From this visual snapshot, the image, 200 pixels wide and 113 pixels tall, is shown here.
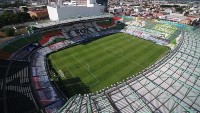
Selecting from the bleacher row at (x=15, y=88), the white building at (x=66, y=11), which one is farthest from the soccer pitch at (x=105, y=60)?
the white building at (x=66, y=11)

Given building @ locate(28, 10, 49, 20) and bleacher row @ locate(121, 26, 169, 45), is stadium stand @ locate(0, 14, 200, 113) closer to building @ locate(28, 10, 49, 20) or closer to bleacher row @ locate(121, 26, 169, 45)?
bleacher row @ locate(121, 26, 169, 45)

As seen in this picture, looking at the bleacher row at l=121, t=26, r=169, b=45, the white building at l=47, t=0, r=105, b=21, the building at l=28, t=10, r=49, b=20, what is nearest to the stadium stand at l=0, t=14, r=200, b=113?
the white building at l=47, t=0, r=105, b=21

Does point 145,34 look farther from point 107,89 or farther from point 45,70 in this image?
point 107,89

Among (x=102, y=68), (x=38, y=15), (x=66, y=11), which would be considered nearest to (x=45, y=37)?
(x=66, y=11)

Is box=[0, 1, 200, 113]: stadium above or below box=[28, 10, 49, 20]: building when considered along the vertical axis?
below

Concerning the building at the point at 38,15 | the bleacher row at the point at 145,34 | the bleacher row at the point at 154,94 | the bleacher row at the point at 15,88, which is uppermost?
the building at the point at 38,15

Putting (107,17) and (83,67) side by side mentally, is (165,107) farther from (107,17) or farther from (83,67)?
(107,17)

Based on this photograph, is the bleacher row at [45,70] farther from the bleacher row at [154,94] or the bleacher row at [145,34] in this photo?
the bleacher row at [154,94]
